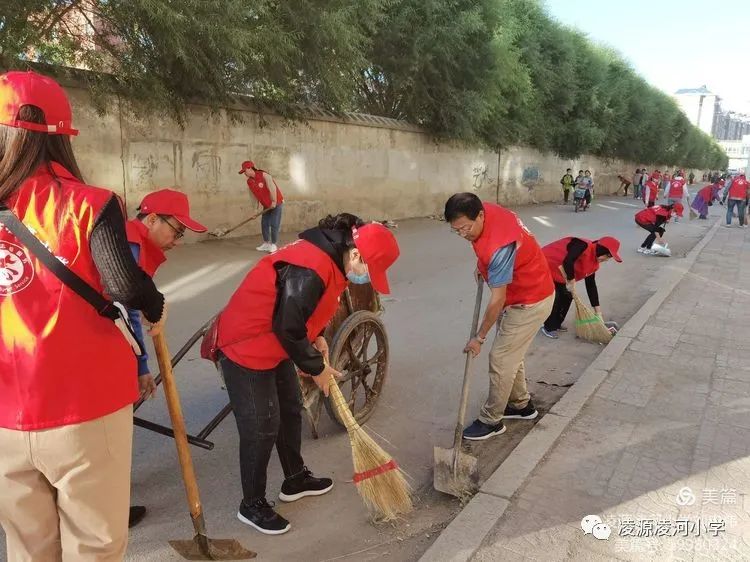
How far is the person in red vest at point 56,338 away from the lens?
58.7 inches

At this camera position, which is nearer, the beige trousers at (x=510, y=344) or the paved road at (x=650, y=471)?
the paved road at (x=650, y=471)

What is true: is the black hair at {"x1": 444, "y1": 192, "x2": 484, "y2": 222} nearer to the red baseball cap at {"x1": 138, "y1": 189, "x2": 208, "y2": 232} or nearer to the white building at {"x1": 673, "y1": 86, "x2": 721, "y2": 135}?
the red baseball cap at {"x1": 138, "y1": 189, "x2": 208, "y2": 232}

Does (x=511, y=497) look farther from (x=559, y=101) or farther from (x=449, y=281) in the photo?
(x=559, y=101)

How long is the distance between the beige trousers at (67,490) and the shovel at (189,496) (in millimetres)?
415

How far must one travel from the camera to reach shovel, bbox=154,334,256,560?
7.03 ft

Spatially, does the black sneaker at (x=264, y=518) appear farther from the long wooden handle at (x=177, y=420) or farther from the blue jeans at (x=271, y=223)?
the blue jeans at (x=271, y=223)

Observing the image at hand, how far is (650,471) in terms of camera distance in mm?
3328

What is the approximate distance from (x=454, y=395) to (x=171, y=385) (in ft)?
9.01

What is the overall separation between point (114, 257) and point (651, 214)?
10690 millimetres

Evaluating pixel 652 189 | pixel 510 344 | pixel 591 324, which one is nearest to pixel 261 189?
pixel 591 324

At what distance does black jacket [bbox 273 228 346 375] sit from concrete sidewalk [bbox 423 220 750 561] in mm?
1035

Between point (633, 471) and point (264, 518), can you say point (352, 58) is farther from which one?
point (264, 518)

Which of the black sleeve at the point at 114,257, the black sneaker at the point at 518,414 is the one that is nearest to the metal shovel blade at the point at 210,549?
the black sleeve at the point at 114,257

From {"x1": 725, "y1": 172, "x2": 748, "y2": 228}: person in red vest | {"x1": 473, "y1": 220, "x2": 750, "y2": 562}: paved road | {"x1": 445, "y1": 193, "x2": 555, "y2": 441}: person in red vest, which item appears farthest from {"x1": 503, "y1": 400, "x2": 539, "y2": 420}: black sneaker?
{"x1": 725, "y1": 172, "x2": 748, "y2": 228}: person in red vest
